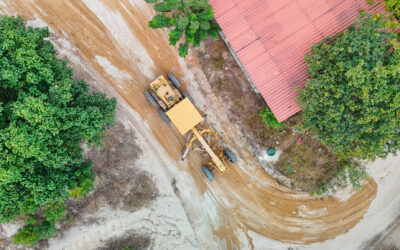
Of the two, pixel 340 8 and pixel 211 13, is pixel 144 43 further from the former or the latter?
pixel 340 8

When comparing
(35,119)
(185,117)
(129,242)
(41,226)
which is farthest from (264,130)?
(41,226)

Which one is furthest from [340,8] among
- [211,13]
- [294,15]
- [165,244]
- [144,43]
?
[165,244]

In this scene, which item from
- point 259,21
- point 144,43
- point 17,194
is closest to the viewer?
point 17,194

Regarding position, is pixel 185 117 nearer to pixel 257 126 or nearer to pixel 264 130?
pixel 257 126

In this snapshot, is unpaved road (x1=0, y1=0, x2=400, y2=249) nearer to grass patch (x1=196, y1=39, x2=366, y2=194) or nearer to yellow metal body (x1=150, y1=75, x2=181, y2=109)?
grass patch (x1=196, y1=39, x2=366, y2=194)

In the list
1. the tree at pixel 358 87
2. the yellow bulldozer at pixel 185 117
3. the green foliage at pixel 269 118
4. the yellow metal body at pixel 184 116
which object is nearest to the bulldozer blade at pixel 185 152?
the yellow bulldozer at pixel 185 117

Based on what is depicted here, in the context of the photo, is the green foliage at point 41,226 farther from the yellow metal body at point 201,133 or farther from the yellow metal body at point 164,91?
→ the yellow metal body at point 164,91
